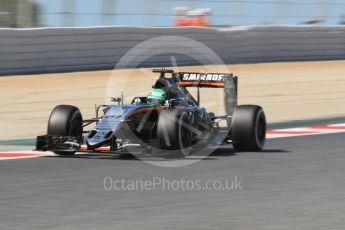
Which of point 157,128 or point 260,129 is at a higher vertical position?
point 157,128

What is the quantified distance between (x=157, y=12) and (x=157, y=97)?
14.0 m

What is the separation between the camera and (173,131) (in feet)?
30.8

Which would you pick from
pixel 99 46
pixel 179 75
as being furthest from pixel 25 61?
pixel 179 75

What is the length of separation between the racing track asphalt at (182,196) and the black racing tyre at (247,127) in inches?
5.2

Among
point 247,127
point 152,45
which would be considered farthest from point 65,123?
point 152,45

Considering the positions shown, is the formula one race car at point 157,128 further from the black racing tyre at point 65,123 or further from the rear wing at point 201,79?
the rear wing at point 201,79

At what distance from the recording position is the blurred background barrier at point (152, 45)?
65.3 ft

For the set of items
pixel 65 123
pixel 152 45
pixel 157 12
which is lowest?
pixel 65 123

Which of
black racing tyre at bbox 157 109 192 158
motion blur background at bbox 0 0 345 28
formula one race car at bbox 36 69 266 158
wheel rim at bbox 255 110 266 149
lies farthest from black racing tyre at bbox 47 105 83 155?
motion blur background at bbox 0 0 345 28

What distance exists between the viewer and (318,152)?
1084cm

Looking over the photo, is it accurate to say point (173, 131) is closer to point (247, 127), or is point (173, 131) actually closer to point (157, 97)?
point (157, 97)

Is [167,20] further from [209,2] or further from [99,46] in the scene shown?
[99,46]

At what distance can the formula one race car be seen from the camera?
9.59 m

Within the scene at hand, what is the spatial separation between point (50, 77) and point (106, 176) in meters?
11.6
